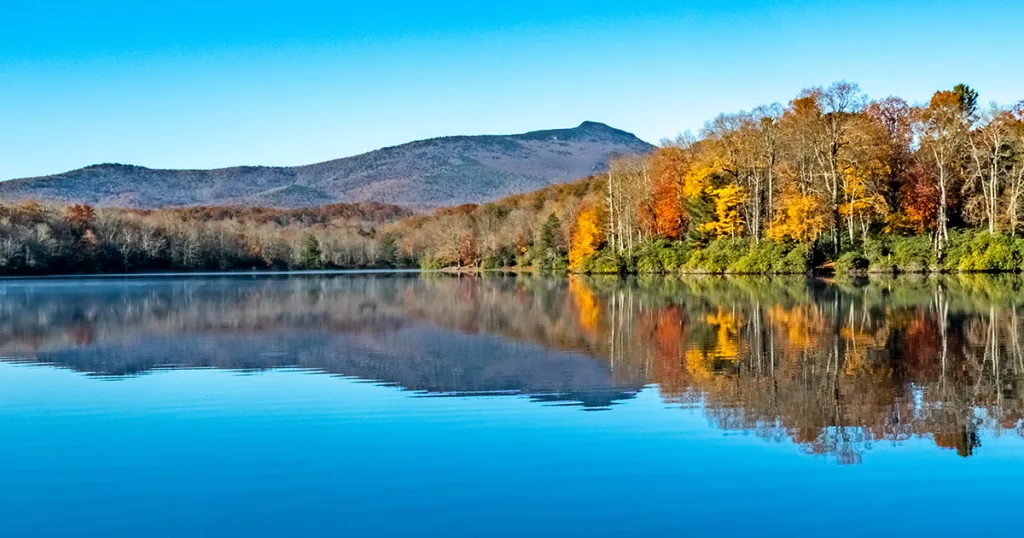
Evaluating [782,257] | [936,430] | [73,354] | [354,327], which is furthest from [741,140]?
[936,430]

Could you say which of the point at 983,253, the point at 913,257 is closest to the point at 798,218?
the point at 913,257

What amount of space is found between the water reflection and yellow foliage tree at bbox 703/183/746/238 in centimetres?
2009

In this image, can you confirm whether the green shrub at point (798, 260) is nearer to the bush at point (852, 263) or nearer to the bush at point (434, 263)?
the bush at point (852, 263)

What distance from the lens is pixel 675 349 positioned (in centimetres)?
1589

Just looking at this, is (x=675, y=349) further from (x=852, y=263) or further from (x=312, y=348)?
(x=852, y=263)

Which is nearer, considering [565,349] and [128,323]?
[565,349]

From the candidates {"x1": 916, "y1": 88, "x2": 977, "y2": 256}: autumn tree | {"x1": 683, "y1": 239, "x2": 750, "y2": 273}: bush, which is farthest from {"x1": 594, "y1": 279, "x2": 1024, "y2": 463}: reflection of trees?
{"x1": 683, "y1": 239, "x2": 750, "y2": 273}: bush

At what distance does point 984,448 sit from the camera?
803 cm

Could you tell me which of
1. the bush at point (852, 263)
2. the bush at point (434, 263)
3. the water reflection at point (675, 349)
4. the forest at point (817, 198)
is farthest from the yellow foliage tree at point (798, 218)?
the bush at point (434, 263)

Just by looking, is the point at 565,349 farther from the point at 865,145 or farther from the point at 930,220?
the point at 930,220

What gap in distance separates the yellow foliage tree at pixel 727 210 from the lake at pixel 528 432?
3230 centimetres

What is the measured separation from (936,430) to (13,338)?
19.6 metres

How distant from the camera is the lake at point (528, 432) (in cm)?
647

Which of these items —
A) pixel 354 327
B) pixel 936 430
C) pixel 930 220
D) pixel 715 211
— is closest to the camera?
pixel 936 430
